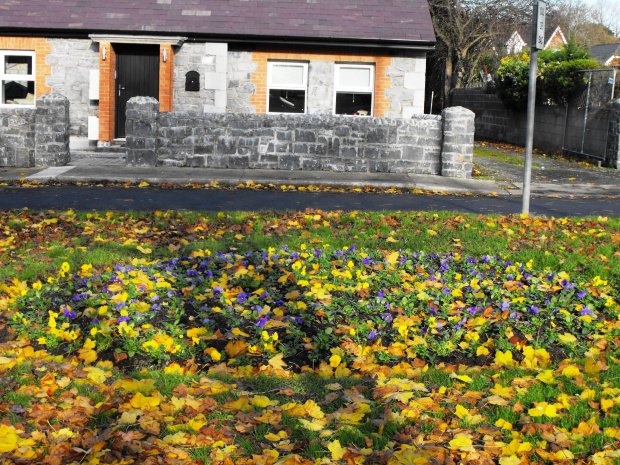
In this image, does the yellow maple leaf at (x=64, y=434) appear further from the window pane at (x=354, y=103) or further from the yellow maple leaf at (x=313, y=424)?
the window pane at (x=354, y=103)

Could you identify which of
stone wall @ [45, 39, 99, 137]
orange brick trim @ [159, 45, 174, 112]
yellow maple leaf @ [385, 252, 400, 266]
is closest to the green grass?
orange brick trim @ [159, 45, 174, 112]

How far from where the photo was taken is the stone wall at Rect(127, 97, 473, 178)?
51.4ft

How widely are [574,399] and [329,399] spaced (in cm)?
136

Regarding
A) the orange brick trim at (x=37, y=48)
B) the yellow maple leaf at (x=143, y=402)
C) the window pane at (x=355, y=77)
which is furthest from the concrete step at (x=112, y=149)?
the yellow maple leaf at (x=143, y=402)

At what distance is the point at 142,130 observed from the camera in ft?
51.5

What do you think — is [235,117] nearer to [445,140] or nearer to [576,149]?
[445,140]

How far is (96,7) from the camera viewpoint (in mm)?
19359

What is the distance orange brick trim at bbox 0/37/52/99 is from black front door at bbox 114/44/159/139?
178 cm

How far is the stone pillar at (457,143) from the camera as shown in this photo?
50.7 ft

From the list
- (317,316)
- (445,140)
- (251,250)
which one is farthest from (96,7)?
(317,316)

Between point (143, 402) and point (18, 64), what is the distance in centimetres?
1753

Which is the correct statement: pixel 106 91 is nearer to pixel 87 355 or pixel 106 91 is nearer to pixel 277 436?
pixel 87 355

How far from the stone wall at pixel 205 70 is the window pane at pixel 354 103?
3.07 m

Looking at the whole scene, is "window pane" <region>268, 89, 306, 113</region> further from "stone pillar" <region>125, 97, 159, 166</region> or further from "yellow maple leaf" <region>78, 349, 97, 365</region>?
"yellow maple leaf" <region>78, 349, 97, 365</region>
